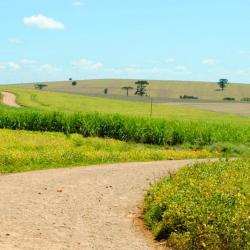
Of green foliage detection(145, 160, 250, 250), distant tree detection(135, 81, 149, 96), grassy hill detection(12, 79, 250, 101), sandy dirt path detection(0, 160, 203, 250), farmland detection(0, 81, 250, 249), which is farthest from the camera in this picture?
grassy hill detection(12, 79, 250, 101)

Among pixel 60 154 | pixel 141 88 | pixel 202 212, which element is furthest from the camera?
pixel 141 88

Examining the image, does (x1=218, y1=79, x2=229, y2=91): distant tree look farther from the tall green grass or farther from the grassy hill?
the tall green grass

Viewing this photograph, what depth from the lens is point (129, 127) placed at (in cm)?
3466

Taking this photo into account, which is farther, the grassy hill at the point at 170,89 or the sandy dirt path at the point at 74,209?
the grassy hill at the point at 170,89

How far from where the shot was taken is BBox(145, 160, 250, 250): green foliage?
9.43 m

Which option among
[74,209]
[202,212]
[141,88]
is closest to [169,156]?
[74,209]

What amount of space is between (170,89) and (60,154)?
110 metres

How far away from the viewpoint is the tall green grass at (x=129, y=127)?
110ft

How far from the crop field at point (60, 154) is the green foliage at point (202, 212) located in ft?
27.5

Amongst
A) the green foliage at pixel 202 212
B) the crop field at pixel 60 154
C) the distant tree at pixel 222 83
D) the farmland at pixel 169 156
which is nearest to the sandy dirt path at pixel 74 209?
the green foliage at pixel 202 212

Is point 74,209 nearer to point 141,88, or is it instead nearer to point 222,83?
point 141,88

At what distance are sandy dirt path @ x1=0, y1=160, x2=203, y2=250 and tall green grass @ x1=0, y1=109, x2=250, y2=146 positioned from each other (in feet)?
43.3

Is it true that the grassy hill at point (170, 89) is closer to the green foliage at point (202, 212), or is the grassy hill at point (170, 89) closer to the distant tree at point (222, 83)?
the distant tree at point (222, 83)

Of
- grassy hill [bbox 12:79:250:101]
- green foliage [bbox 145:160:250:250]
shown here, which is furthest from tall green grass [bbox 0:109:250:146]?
grassy hill [bbox 12:79:250:101]
